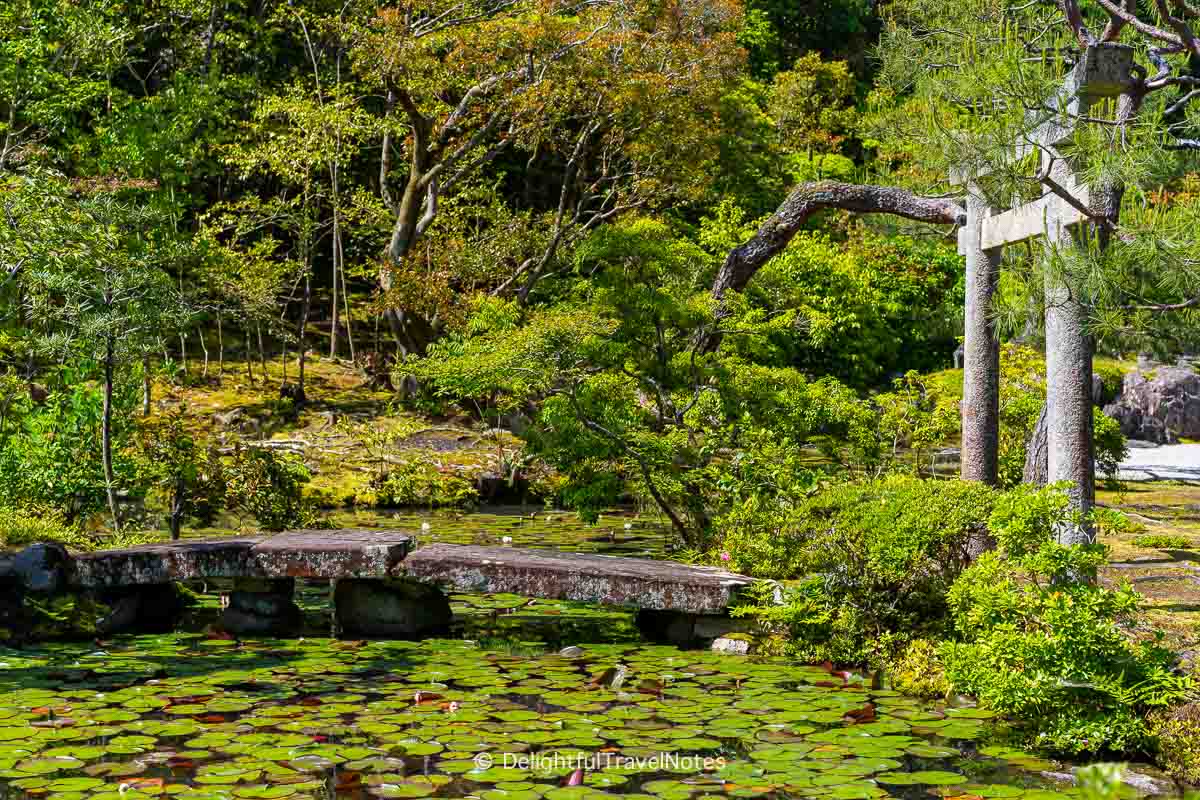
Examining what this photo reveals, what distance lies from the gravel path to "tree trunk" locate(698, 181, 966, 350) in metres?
6.08

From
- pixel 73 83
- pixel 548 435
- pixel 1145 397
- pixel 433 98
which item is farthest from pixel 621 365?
pixel 1145 397

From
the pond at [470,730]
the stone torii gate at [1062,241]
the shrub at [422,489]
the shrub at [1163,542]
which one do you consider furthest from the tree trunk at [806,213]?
the shrub at [422,489]

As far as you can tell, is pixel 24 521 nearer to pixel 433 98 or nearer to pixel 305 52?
pixel 433 98

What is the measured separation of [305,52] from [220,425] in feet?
27.9

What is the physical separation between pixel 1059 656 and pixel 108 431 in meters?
6.90

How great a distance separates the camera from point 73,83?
53.9 feet

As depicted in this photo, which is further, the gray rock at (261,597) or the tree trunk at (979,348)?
the tree trunk at (979,348)

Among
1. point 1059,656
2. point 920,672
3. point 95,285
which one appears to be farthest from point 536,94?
point 1059,656

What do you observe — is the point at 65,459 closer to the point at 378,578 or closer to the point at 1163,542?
the point at 378,578

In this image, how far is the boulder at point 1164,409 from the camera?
20.3m

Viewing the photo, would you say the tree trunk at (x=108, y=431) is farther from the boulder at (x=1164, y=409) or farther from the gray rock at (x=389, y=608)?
the boulder at (x=1164, y=409)

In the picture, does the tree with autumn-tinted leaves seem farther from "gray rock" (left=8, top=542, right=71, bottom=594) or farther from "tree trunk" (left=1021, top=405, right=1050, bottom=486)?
"gray rock" (left=8, top=542, right=71, bottom=594)

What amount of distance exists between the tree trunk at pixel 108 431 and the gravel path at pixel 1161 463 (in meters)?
10.5

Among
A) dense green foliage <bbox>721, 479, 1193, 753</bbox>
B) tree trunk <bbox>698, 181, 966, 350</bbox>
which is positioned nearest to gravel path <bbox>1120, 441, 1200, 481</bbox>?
tree trunk <bbox>698, 181, 966, 350</bbox>
